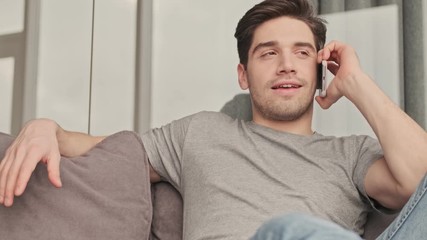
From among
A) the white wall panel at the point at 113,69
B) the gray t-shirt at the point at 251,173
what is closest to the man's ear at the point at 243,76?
the gray t-shirt at the point at 251,173

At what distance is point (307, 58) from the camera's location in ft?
5.51

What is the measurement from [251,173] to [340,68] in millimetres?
370

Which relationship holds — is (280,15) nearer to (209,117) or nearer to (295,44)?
(295,44)

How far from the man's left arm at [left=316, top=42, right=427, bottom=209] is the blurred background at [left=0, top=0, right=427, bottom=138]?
86cm

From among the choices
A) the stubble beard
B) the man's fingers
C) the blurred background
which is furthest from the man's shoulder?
the blurred background

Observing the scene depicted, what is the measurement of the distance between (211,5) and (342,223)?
131 cm

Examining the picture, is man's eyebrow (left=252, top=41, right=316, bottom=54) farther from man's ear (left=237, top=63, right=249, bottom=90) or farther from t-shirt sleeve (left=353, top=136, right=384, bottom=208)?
t-shirt sleeve (left=353, top=136, right=384, bottom=208)

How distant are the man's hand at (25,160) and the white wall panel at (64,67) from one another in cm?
119

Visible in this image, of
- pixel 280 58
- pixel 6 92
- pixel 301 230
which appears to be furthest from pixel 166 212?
pixel 6 92

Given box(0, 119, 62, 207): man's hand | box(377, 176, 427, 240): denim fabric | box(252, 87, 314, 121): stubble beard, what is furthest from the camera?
box(252, 87, 314, 121): stubble beard

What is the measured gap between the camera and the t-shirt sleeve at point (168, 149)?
1.55 m

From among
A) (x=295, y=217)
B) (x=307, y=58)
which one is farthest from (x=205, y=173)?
(x=295, y=217)

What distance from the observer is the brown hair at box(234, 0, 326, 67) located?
5.72 feet

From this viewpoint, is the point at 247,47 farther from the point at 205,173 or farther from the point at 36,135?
the point at 36,135
